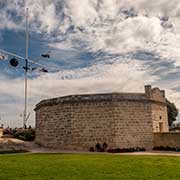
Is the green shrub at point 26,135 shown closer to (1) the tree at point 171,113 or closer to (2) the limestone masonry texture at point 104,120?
(2) the limestone masonry texture at point 104,120

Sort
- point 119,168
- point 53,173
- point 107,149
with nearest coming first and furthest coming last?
point 53,173
point 119,168
point 107,149

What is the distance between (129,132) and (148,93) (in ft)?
10.7

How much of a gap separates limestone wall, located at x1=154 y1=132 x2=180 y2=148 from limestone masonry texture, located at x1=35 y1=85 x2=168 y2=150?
1.39ft

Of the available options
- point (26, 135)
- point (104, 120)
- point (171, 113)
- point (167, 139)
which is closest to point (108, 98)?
point (104, 120)

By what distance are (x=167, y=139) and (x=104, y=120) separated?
448 cm

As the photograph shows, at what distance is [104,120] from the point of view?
55.8 feet

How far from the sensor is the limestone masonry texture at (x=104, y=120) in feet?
55.6

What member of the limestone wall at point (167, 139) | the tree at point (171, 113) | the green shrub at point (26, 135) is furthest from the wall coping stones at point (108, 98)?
the tree at point (171, 113)

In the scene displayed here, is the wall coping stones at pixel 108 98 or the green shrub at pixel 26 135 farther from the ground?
the wall coping stones at pixel 108 98

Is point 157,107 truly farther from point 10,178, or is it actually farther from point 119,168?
point 10,178

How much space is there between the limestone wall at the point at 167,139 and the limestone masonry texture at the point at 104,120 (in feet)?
1.39

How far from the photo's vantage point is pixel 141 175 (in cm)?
749

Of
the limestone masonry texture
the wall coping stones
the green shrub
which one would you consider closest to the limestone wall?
the limestone masonry texture

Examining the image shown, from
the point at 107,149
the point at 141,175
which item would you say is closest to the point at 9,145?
the point at 107,149
